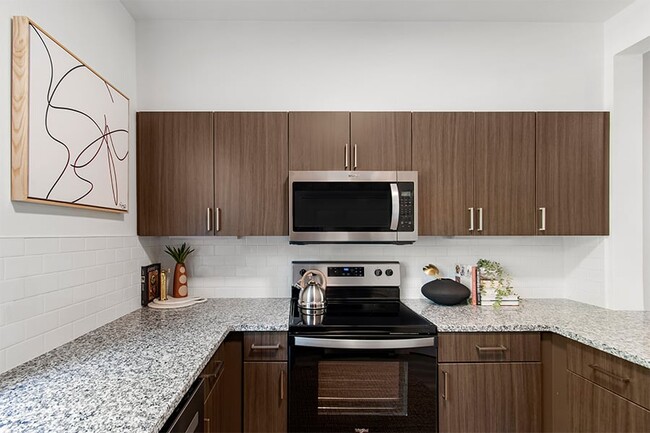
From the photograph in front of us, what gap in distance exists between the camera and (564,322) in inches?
78.9

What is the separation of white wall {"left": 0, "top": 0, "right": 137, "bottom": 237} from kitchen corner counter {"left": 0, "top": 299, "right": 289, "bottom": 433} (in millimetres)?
490

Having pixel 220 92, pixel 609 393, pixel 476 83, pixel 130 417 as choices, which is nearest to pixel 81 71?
pixel 220 92

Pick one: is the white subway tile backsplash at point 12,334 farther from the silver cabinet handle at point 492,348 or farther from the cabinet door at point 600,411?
the cabinet door at point 600,411

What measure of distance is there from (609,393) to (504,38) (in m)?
2.16

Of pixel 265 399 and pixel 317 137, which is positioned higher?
pixel 317 137

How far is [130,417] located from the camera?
3.21 ft

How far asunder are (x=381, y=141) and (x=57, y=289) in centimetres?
180

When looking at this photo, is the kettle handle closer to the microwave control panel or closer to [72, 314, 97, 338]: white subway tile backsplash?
the microwave control panel

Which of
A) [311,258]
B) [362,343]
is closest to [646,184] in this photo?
[362,343]

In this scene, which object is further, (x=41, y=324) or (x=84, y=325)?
(x=84, y=325)

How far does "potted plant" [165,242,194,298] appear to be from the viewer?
99.6 inches

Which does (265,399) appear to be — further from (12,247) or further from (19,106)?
(19,106)

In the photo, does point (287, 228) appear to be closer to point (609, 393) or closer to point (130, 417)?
point (130, 417)

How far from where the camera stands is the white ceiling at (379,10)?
2.34m
